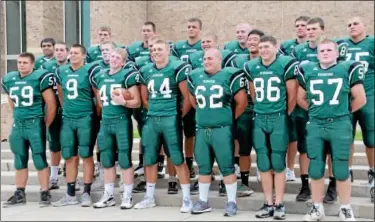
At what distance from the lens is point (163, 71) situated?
6918 mm

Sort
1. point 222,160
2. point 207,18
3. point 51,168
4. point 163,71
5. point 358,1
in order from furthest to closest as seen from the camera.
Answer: point 207,18 < point 358,1 < point 51,168 < point 163,71 < point 222,160

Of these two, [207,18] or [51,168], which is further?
[207,18]

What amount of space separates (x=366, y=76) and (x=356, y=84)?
2.83 ft

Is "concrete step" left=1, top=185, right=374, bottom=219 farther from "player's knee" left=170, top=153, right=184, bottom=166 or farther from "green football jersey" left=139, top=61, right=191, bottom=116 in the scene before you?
"green football jersey" left=139, top=61, right=191, bottom=116

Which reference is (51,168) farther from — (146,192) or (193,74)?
(193,74)

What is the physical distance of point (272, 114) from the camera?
6297 mm

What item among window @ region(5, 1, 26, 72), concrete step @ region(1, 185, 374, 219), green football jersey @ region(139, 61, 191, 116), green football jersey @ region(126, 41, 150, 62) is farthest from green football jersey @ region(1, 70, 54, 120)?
window @ region(5, 1, 26, 72)

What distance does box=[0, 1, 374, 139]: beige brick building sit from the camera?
56.3 feet

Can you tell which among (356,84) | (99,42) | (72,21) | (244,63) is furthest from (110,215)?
(72,21)

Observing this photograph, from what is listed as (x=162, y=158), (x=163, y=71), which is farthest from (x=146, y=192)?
(x=163, y=71)

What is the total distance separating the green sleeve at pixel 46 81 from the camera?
→ 746cm

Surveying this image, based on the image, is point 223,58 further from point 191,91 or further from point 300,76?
point 300,76

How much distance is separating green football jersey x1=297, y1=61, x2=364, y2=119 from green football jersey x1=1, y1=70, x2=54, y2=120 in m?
3.73

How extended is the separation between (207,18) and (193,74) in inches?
477
